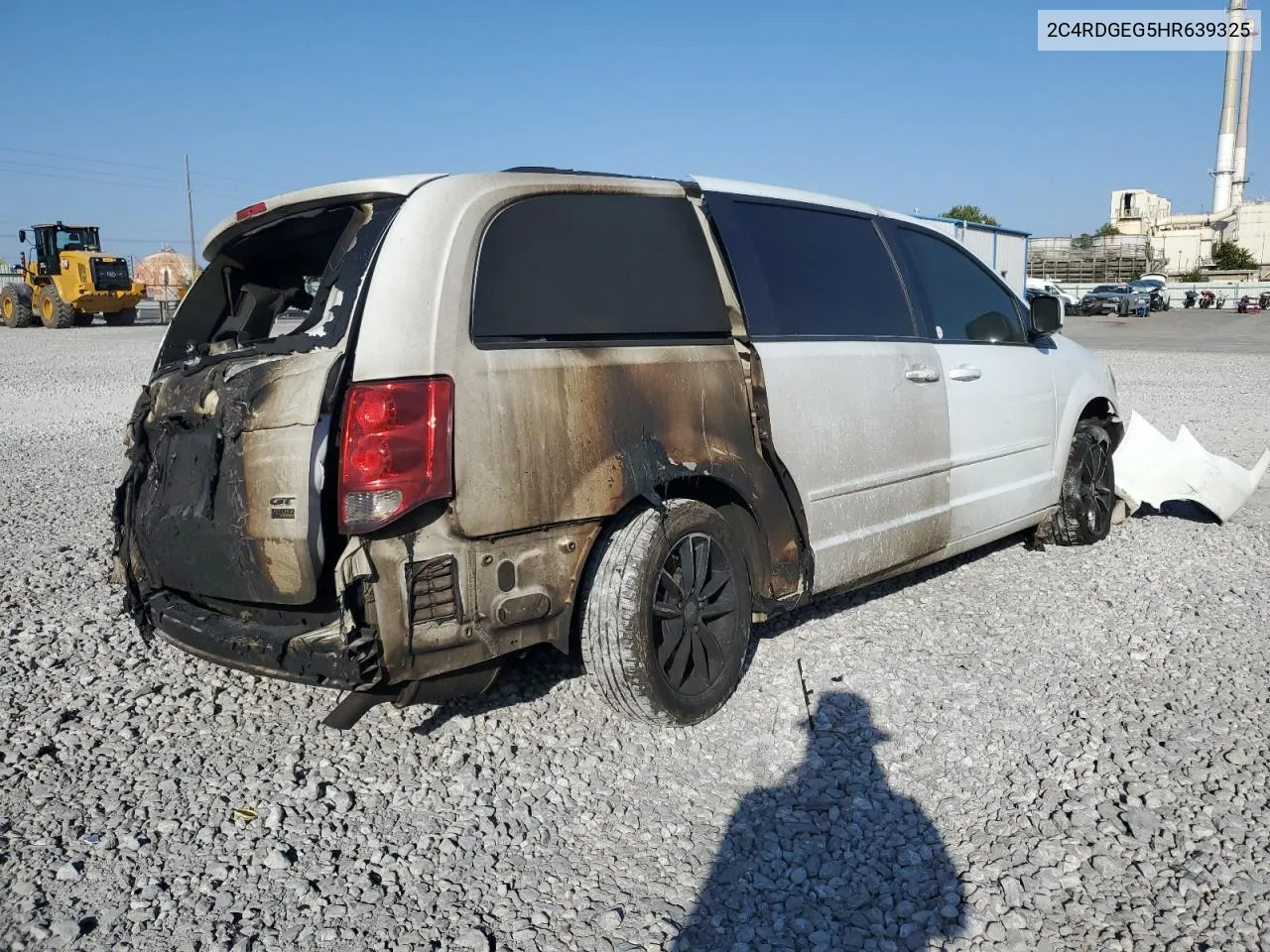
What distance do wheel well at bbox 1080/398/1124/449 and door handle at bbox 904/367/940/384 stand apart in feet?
6.31

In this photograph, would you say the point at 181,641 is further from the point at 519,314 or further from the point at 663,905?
the point at 663,905

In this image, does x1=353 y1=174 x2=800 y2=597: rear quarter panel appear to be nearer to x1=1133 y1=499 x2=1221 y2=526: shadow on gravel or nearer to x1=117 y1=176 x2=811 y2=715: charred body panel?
x1=117 y1=176 x2=811 y2=715: charred body panel

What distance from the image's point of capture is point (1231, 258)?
7650cm

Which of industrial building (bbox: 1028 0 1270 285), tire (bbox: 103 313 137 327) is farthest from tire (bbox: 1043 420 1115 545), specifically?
industrial building (bbox: 1028 0 1270 285)

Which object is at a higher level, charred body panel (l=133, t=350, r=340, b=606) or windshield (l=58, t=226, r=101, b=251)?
windshield (l=58, t=226, r=101, b=251)

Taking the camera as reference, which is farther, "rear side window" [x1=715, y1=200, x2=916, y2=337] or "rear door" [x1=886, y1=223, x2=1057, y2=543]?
"rear door" [x1=886, y1=223, x2=1057, y2=543]

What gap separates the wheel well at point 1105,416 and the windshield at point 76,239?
33717mm

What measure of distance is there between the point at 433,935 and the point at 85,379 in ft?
53.7

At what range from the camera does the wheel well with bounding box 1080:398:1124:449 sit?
6.14 metres

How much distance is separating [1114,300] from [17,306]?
41482 millimetres

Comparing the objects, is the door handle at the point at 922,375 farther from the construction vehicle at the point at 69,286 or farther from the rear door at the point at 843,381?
the construction vehicle at the point at 69,286

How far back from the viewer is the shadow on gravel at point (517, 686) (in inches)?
148

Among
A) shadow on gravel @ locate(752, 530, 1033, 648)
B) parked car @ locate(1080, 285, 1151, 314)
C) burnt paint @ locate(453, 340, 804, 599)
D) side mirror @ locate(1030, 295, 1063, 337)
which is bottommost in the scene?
shadow on gravel @ locate(752, 530, 1033, 648)

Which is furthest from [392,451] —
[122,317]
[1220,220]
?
[1220,220]
